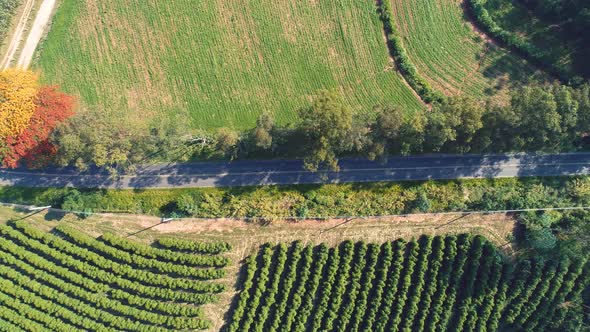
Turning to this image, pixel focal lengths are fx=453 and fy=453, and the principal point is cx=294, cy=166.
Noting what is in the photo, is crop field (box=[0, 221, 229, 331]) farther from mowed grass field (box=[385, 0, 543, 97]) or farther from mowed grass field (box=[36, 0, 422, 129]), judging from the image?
mowed grass field (box=[385, 0, 543, 97])

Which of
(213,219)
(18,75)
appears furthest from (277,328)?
(18,75)

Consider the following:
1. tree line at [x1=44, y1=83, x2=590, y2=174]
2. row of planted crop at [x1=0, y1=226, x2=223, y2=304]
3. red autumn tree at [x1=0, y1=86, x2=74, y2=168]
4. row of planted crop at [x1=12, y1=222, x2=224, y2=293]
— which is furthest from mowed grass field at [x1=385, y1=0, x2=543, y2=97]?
red autumn tree at [x1=0, y1=86, x2=74, y2=168]

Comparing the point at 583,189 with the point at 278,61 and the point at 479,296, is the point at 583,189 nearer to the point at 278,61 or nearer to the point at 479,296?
the point at 479,296

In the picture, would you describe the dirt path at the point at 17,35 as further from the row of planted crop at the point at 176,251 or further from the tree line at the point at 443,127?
the tree line at the point at 443,127

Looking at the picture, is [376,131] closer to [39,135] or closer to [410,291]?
[410,291]

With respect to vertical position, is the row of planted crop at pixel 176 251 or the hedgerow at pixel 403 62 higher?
the hedgerow at pixel 403 62

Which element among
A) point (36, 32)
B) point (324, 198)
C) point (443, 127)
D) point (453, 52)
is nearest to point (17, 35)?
point (36, 32)

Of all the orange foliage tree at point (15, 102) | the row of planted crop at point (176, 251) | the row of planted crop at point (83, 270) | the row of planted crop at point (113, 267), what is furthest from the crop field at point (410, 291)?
the orange foliage tree at point (15, 102)
